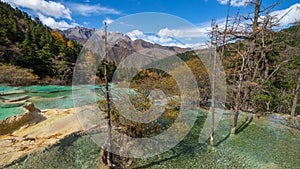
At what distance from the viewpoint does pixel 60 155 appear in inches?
197

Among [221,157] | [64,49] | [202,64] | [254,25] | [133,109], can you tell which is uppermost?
[64,49]

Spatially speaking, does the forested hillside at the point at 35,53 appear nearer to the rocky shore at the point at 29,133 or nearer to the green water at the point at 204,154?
the rocky shore at the point at 29,133

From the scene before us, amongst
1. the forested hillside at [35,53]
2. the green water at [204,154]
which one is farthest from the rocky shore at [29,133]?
the forested hillside at [35,53]

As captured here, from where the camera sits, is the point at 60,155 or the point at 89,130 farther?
the point at 89,130

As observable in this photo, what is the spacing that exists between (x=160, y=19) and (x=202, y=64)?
303 inches

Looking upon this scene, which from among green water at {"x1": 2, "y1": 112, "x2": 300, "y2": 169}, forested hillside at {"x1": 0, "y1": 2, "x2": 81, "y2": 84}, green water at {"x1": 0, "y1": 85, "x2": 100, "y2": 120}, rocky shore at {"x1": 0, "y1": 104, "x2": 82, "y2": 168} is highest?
forested hillside at {"x1": 0, "y1": 2, "x2": 81, "y2": 84}

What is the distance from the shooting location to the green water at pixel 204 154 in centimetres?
473

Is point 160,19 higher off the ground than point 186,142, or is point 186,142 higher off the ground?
point 160,19

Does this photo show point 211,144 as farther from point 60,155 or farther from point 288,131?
point 60,155

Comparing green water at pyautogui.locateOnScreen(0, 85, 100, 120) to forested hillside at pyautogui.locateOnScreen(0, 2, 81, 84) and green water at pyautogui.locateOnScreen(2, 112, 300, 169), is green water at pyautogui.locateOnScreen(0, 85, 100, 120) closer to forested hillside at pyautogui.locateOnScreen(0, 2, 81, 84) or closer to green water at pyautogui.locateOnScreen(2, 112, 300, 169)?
green water at pyautogui.locateOnScreen(2, 112, 300, 169)

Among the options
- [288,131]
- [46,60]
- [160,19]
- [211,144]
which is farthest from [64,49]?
[288,131]

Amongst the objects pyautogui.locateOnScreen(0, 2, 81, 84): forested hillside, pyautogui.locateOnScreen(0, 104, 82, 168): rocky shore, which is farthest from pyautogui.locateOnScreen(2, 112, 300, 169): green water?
pyautogui.locateOnScreen(0, 2, 81, 84): forested hillside

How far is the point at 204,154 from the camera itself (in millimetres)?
5379

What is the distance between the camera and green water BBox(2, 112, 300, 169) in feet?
15.5
